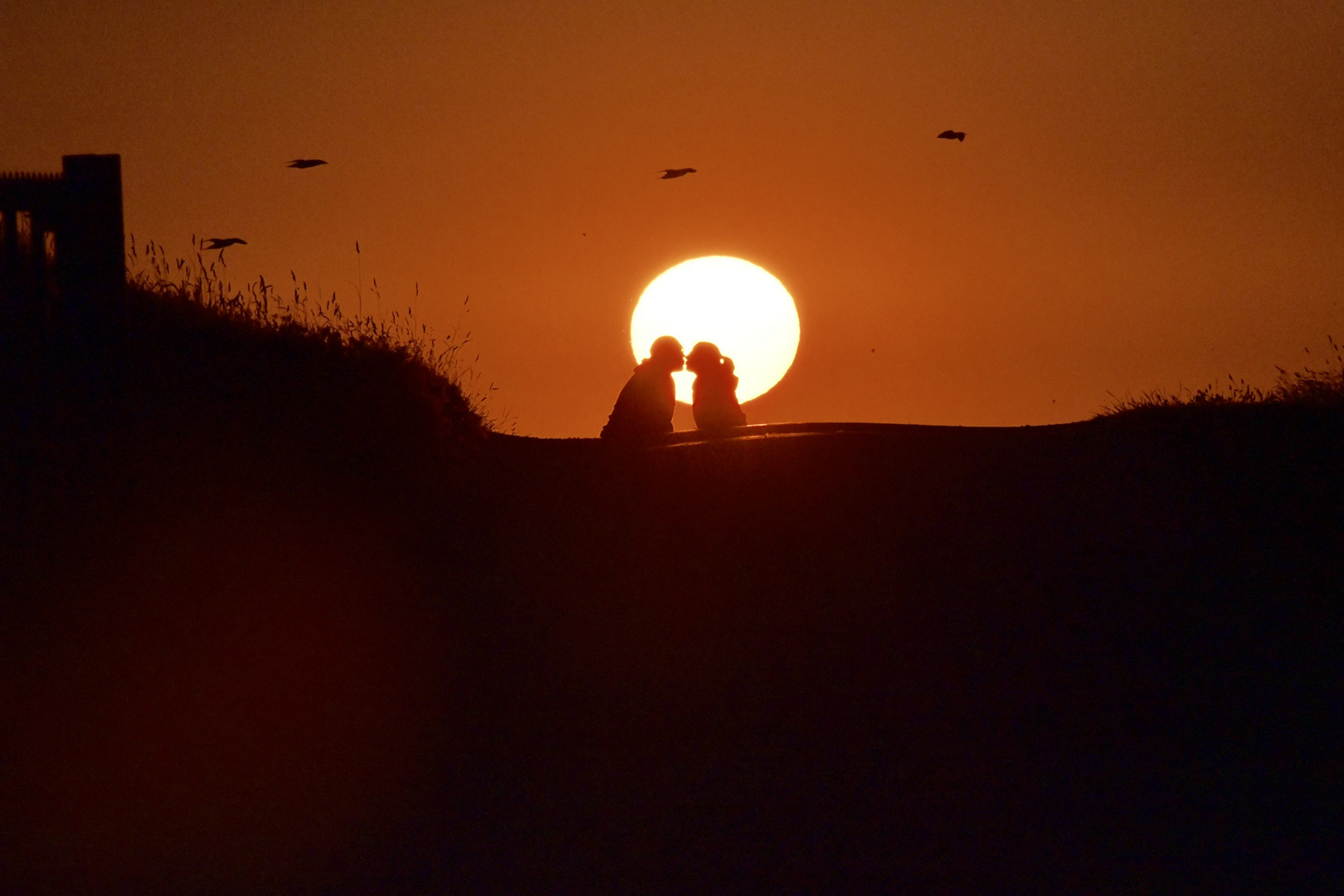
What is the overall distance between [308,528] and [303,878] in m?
2.80

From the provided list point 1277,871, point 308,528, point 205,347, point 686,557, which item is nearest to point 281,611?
point 308,528

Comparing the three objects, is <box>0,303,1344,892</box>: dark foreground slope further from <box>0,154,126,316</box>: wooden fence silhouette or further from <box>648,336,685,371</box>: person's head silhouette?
<box>648,336,685,371</box>: person's head silhouette

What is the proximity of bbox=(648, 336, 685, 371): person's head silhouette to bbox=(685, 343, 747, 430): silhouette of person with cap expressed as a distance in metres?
0.38

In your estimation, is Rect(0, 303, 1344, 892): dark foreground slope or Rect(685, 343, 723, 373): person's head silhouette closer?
Rect(0, 303, 1344, 892): dark foreground slope

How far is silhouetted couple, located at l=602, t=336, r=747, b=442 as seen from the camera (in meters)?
12.8

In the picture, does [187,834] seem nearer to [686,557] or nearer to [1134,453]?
[686,557]

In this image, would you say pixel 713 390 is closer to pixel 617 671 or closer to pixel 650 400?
pixel 650 400

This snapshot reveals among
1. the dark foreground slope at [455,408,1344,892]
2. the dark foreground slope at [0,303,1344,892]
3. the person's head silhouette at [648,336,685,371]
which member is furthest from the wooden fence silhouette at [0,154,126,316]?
the person's head silhouette at [648,336,685,371]

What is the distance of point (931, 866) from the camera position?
4871 millimetres

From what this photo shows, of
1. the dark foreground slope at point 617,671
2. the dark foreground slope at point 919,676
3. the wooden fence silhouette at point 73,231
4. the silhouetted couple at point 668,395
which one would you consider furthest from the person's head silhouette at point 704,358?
the wooden fence silhouette at point 73,231

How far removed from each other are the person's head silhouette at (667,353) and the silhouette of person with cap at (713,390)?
383 mm

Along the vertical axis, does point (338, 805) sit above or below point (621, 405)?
below

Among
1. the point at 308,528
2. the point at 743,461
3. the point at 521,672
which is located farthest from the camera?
the point at 743,461

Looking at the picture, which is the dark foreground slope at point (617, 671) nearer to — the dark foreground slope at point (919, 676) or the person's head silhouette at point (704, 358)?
the dark foreground slope at point (919, 676)
